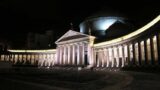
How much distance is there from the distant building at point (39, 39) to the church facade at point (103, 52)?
19778mm

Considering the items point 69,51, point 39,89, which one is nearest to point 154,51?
point 39,89

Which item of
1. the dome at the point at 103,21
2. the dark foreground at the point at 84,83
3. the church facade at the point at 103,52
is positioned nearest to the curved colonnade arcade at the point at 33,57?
the church facade at the point at 103,52

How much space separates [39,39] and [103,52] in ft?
211

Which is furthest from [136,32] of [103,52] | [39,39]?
[39,39]

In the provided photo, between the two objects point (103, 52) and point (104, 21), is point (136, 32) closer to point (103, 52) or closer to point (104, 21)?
point (103, 52)

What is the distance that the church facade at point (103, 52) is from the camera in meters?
44.2

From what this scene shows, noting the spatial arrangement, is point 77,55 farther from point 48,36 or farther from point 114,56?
point 48,36

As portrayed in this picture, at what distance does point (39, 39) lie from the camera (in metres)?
126

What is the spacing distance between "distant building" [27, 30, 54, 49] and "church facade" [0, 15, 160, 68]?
19.8 metres

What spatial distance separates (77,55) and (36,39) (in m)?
50.2

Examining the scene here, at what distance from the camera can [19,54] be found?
10250 centimetres

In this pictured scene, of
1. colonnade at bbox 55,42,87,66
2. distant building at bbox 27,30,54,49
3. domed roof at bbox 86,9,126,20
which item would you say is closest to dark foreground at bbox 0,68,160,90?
colonnade at bbox 55,42,87,66

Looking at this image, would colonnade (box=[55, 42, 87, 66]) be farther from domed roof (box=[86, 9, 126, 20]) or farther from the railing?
domed roof (box=[86, 9, 126, 20])

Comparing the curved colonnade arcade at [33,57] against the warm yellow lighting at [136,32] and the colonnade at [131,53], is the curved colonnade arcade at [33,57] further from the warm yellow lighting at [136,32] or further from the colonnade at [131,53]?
the warm yellow lighting at [136,32]
